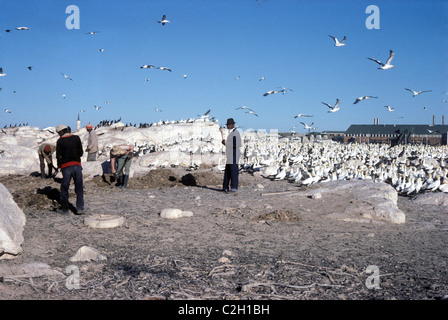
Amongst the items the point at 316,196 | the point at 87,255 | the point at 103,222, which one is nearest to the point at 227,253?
the point at 87,255

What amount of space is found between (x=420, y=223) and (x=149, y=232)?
17.6 feet

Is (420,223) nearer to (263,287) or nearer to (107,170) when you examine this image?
(263,287)

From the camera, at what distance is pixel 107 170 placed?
592 inches

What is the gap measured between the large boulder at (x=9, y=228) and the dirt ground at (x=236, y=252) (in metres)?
0.13

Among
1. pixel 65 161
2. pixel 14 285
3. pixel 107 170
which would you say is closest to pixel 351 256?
pixel 14 285

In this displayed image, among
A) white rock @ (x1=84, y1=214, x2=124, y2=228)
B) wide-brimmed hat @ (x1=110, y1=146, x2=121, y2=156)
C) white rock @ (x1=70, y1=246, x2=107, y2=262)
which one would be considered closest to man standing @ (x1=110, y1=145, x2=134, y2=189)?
wide-brimmed hat @ (x1=110, y1=146, x2=121, y2=156)

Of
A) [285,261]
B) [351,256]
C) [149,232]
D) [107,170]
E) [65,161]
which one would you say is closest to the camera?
[285,261]

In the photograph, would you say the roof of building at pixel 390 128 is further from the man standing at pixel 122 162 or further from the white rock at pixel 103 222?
the white rock at pixel 103 222

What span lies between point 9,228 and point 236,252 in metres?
3.13

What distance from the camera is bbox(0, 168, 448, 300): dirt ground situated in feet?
14.6

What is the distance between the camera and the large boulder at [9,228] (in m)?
5.42

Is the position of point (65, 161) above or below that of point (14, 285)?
above

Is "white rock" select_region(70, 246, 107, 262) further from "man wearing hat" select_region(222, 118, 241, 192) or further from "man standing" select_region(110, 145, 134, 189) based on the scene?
"man standing" select_region(110, 145, 134, 189)

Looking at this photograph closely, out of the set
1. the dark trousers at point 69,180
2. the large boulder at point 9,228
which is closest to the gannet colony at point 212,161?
the dark trousers at point 69,180
